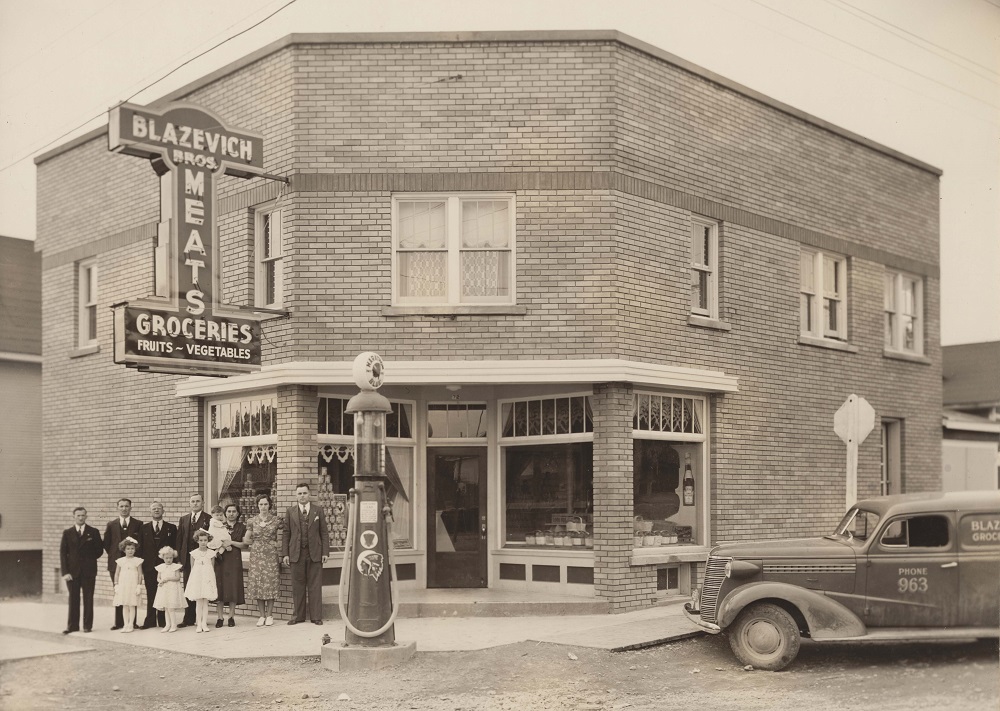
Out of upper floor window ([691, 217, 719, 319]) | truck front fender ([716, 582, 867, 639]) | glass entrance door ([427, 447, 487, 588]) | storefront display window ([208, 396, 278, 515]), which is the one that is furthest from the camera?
upper floor window ([691, 217, 719, 319])

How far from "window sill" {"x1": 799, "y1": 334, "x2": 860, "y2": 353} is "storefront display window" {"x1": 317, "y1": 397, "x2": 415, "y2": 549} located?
21.8ft

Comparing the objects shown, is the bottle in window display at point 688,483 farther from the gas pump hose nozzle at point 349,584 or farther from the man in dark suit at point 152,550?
the man in dark suit at point 152,550

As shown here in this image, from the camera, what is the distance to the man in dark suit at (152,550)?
1395 cm

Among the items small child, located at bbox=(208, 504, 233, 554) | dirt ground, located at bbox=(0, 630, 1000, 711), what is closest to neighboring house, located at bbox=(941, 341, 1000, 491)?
dirt ground, located at bbox=(0, 630, 1000, 711)

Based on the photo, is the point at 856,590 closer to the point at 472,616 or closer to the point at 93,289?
the point at 472,616

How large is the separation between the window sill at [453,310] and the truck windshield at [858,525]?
509cm

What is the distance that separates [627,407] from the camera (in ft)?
45.6

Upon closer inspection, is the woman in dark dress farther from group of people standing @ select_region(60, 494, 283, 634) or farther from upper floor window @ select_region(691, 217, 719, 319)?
upper floor window @ select_region(691, 217, 719, 319)

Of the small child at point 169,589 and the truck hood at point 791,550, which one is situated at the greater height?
the truck hood at point 791,550

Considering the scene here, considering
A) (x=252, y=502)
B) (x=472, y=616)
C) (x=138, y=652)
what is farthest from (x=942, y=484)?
(x=138, y=652)

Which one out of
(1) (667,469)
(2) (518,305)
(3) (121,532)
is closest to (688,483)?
(1) (667,469)

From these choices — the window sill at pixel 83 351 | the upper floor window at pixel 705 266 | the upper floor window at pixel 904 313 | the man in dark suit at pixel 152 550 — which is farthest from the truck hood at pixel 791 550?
the window sill at pixel 83 351

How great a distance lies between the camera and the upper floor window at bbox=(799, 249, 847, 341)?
55.9ft

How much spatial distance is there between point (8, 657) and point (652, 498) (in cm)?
833
